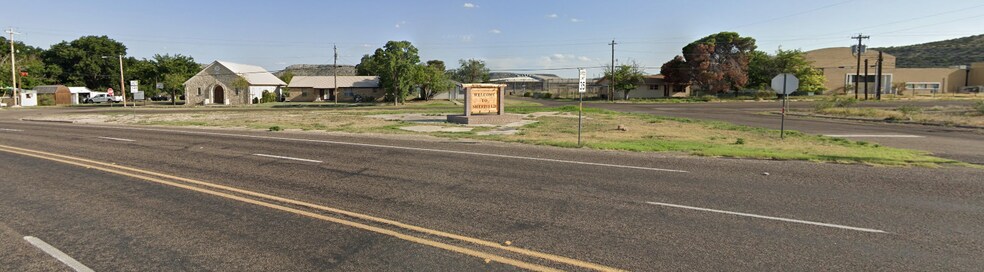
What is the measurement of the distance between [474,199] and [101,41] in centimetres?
11503

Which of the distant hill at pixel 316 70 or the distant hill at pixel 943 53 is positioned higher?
the distant hill at pixel 943 53

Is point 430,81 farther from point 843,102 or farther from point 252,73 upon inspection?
point 843,102

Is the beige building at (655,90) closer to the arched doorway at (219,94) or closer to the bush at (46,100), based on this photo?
the arched doorway at (219,94)

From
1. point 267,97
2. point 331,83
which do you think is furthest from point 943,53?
point 267,97

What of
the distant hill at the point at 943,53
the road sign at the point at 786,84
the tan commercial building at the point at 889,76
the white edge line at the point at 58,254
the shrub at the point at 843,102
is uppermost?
the distant hill at the point at 943,53

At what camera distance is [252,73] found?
71.2 metres

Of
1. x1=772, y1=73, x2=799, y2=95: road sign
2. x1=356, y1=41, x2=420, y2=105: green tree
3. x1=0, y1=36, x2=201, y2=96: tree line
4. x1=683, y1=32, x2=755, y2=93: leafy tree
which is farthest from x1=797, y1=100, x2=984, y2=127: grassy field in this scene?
x1=0, y1=36, x2=201, y2=96: tree line

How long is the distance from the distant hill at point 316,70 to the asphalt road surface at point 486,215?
350ft

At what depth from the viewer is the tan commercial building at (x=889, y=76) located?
83.2 m

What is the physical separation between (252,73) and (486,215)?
73707 millimetres

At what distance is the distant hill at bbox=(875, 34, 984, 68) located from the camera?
152 m

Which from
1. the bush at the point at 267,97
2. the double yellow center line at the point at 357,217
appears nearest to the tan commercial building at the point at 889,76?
the bush at the point at 267,97

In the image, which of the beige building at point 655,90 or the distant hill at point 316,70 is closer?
the beige building at point 655,90

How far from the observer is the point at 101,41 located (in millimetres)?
94562
